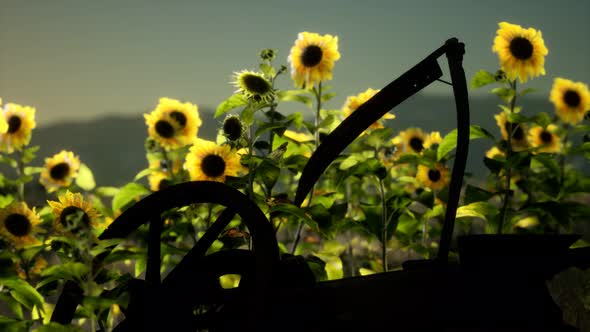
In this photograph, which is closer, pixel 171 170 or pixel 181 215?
pixel 181 215

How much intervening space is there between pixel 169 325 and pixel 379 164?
0.70 m

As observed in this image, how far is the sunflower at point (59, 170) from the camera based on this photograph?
1459 mm

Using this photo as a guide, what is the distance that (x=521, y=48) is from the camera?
1.18 m

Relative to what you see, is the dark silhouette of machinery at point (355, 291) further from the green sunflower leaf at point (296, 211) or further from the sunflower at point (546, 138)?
the sunflower at point (546, 138)

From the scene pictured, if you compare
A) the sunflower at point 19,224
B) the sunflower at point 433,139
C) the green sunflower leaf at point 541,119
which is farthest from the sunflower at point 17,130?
the green sunflower leaf at point 541,119

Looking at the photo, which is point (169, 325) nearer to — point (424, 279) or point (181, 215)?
point (424, 279)

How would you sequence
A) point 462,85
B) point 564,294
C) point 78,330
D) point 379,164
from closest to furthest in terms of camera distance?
1. point 78,330
2. point 462,85
3. point 379,164
4. point 564,294

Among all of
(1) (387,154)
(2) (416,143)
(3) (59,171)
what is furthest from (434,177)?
(3) (59,171)

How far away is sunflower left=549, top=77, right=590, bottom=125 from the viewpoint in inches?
63.8

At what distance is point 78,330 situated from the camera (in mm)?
450

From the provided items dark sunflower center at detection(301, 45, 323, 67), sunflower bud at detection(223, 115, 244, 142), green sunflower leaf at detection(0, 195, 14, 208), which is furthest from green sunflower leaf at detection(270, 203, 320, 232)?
green sunflower leaf at detection(0, 195, 14, 208)

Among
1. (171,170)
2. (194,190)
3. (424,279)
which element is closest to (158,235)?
(194,190)

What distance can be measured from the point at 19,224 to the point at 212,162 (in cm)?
47

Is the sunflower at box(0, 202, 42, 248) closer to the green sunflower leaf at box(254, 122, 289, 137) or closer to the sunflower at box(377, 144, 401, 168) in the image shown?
the green sunflower leaf at box(254, 122, 289, 137)
